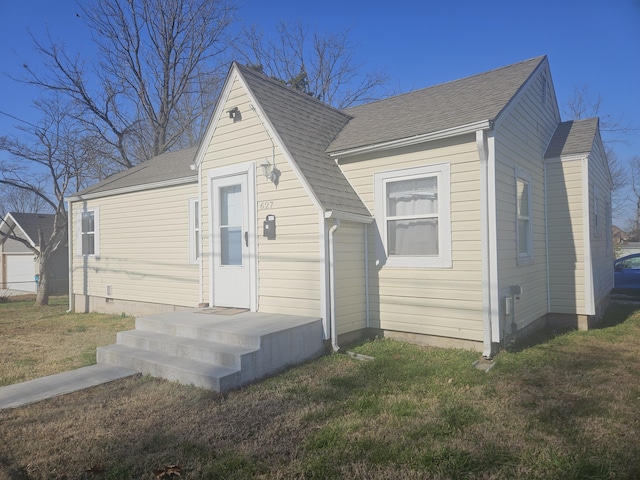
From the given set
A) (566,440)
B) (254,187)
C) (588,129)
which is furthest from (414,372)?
(588,129)

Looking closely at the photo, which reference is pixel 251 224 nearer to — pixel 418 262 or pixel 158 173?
pixel 418 262

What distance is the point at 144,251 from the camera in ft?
36.6

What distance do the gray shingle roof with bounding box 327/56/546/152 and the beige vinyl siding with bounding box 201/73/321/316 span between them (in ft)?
4.09

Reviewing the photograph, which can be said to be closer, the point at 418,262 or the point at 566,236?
the point at 418,262

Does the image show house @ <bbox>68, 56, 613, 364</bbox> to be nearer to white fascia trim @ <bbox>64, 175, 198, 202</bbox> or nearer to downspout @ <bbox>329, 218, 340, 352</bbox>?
downspout @ <bbox>329, 218, 340, 352</bbox>

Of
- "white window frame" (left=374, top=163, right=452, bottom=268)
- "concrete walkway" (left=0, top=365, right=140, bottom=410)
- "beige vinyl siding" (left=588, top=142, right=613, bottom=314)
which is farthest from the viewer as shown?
"beige vinyl siding" (left=588, top=142, right=613, bottom=314)

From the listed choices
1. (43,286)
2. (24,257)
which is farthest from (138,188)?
(24,257)

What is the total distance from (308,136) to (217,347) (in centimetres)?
397

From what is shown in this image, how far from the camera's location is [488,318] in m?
5.97

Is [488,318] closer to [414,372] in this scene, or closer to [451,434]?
[414,372]

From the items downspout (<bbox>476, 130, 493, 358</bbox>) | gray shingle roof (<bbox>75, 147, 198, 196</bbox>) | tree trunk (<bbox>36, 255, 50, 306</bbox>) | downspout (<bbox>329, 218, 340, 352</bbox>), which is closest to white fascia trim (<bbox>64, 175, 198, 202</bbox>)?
gray shingle roof (<bbox>75, 147, 198, 196</bbox>)

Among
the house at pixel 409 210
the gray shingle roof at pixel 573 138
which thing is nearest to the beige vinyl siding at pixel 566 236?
the house at pixel 409 210

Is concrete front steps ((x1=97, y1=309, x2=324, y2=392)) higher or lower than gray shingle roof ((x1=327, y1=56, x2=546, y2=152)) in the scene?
lower

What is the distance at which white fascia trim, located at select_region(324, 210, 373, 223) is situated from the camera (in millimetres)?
6347
